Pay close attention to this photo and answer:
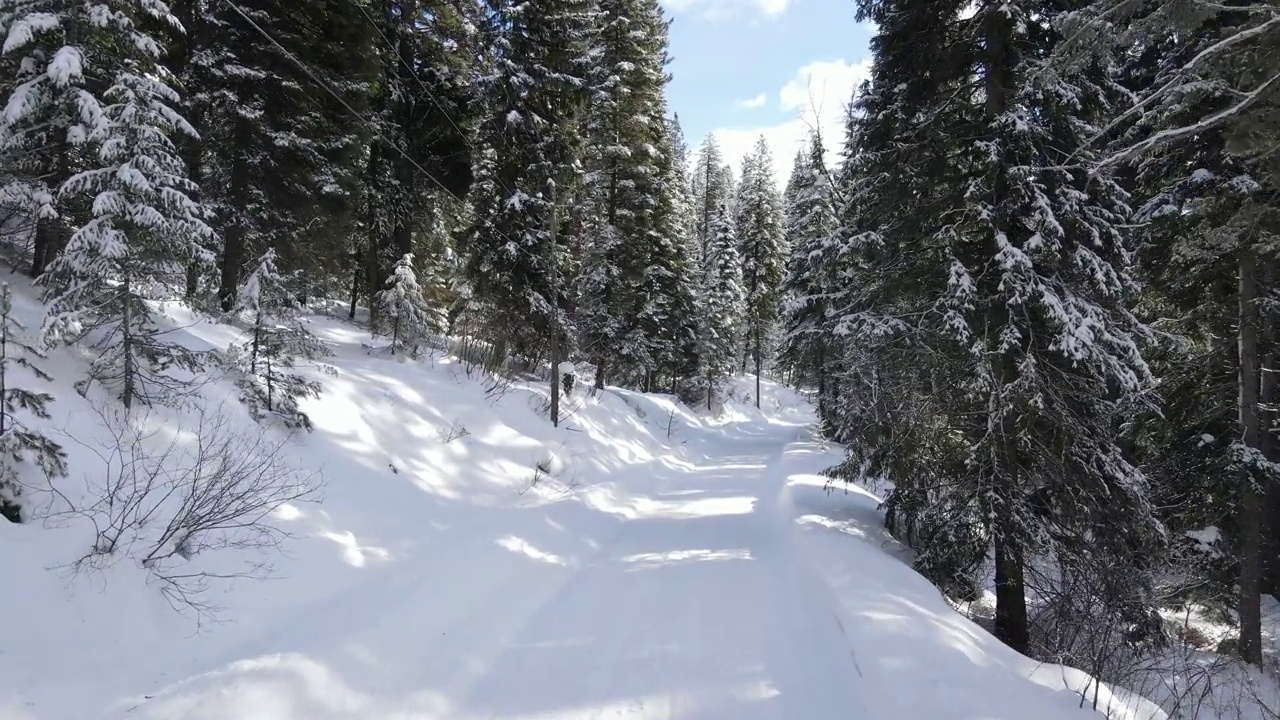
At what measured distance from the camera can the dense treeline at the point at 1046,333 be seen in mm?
7426

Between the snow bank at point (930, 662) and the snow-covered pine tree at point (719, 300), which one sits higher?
the snow-covered pine tree at point (719, 300)

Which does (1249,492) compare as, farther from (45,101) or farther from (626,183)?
(45,101)

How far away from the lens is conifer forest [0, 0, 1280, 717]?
575cm

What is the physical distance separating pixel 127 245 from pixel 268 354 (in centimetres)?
201

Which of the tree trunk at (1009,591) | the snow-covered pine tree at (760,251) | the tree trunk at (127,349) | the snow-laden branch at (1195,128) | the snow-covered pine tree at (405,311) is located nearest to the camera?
the snow-laden branch at (1195,128)

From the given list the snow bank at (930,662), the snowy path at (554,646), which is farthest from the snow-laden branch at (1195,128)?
the snowy path at (554,646)

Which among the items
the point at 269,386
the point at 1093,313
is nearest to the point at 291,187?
the point at 269,386

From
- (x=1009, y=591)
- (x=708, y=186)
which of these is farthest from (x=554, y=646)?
(x=708, y=186)

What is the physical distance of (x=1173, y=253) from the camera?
9.50 metres

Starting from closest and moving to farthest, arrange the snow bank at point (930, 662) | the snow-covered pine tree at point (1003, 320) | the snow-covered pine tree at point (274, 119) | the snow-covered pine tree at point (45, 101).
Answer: the snow bank at point (930, 662), the snow-covered pine tree at point (45, 101), the snow-covered pine tree at point (1003, 320), the snow-covered pine tree at point (274, 119)

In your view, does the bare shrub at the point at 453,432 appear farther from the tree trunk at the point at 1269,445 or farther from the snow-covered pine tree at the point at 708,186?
the snow-covered pine tree at the point at 708,186

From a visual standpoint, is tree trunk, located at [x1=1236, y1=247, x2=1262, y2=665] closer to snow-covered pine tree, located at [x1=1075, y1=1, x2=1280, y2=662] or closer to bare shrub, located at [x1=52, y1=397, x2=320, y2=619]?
snow-covered pine tree, located at [x1=1075, y1=1, x2=1280, y2=662]

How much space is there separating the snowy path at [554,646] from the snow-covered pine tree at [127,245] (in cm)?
334

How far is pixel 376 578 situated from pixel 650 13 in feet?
67.2
